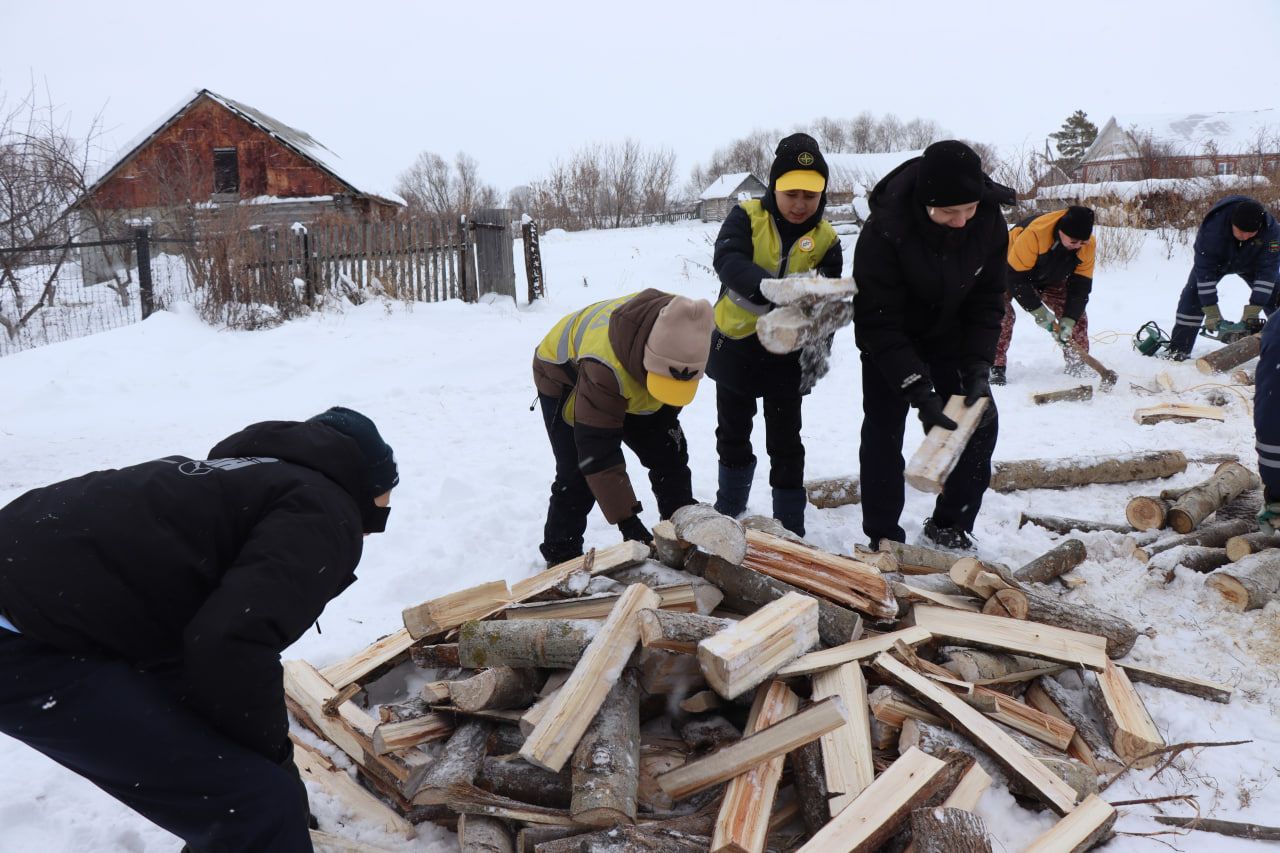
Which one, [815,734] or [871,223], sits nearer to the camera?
[815,734]

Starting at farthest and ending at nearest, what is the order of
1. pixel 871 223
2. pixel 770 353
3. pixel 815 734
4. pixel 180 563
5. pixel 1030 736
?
pixel 770 353 < pixel 871 223 < pixel 1030 736 < pixel 815 734 < pixel 180 563

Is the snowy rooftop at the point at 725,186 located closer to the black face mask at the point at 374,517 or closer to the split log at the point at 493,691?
the split log at the point at 493,691

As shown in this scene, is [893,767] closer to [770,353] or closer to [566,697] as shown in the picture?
[566,697]

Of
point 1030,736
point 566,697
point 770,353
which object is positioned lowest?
point 1030,736

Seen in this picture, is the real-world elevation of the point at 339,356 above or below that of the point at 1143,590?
above

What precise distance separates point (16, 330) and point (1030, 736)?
1239cm

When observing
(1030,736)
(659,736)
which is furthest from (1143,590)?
(659,736)

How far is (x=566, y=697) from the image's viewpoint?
227 cm

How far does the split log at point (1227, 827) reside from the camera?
7.45 feet

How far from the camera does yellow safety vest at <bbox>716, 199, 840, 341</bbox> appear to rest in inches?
148

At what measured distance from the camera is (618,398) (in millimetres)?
3281

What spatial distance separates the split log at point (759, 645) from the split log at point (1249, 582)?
2036mm

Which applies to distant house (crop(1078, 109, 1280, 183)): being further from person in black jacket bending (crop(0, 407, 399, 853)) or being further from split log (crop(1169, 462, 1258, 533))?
person in black jacket bending (crop(0, 407, 399, 853))

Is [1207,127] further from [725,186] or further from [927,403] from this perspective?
[927,403]
